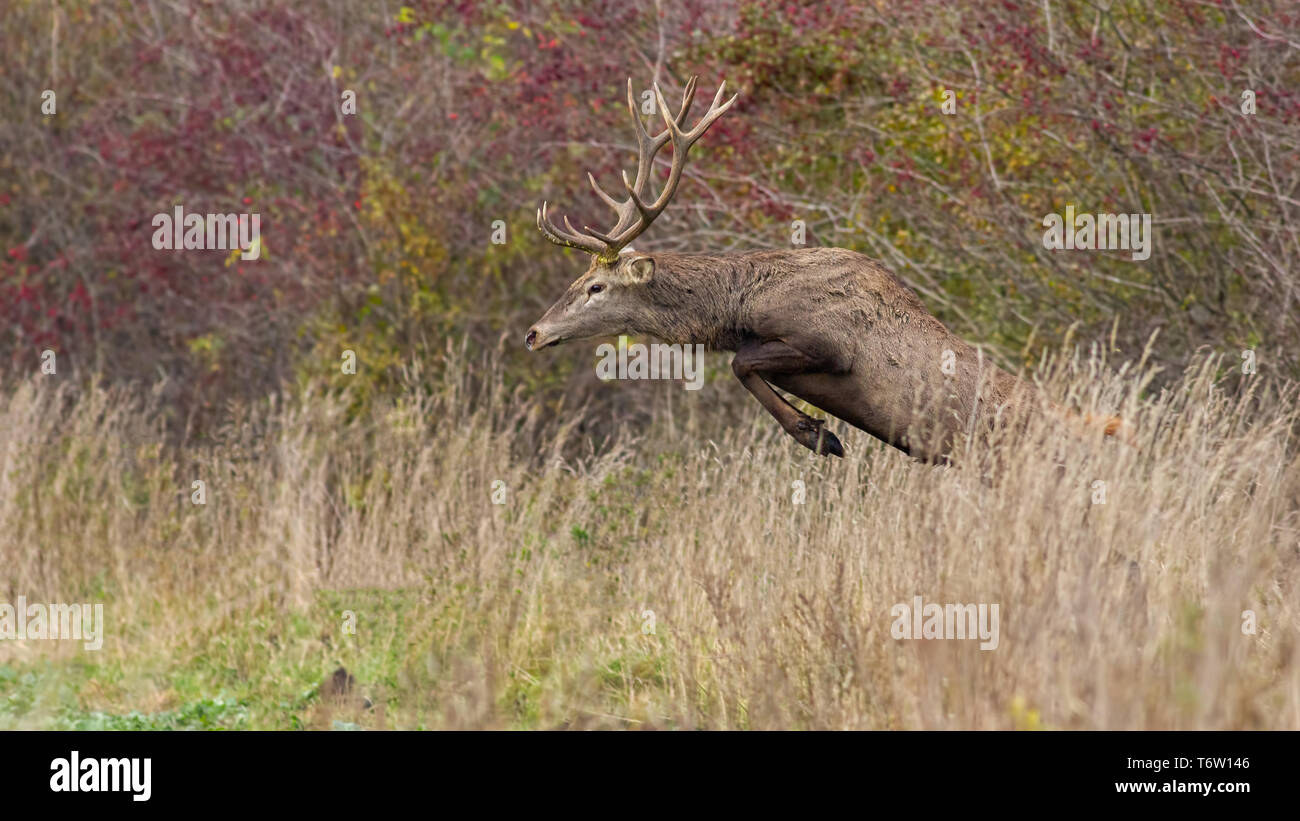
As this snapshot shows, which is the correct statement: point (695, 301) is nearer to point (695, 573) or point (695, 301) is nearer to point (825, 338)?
point (825, 338)

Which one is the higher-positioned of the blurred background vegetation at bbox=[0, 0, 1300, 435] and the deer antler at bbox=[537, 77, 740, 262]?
the blurred background vegetation at bbox=[0, 0, 1300, 435]

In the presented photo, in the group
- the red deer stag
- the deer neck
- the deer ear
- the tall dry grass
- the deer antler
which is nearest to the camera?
the tall dry grass

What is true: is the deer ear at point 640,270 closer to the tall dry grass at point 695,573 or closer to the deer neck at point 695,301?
the deer neck at point 695,301

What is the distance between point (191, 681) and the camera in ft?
28.9

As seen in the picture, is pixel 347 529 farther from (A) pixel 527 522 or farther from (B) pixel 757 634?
(B) pixel 757 634

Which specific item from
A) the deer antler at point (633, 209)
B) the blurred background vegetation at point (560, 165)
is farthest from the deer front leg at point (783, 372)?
the blurred background vegetation at point (560, 165)

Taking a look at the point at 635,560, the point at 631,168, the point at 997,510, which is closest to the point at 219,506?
the point at 635,560

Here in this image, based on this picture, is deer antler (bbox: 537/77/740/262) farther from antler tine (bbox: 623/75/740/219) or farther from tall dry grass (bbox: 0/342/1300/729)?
tall dry grass (bbox: 0/342/1300/729)

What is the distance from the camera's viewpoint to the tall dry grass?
5.66 m

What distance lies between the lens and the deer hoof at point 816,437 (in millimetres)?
7391

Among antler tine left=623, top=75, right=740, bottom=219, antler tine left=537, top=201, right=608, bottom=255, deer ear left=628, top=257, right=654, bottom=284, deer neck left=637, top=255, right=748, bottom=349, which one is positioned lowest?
deer neck left=637, top=255, right=748, bottom=349

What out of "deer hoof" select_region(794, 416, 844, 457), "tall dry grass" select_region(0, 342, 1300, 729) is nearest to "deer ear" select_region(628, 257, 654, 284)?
"deer hoof" select_region(794, 416, 844, 457)

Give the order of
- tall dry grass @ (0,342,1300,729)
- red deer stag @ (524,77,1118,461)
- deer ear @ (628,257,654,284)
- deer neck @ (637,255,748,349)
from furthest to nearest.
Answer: deer ear @ (628,257,654,284), deer neck @ (637,255,748,349), red deer stag @ (524,77,1118,461), tall dry grass @ (0,342,1300,729)

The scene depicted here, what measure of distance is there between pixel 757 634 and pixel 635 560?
7.87 feet
